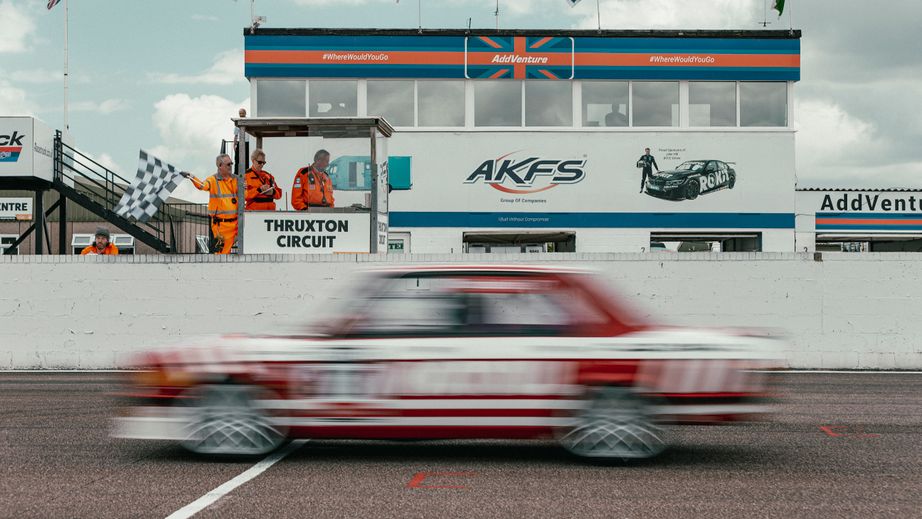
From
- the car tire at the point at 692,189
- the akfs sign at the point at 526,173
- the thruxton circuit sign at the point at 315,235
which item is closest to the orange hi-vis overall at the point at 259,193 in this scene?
the thruxton circuit sign at the point at 315,235

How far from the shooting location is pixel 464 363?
22.5ft

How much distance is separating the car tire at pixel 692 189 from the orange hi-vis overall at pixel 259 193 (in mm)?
13213

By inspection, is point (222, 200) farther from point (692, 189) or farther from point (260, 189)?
point (692, 189)

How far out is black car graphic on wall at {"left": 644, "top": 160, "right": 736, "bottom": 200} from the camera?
83.8 ft

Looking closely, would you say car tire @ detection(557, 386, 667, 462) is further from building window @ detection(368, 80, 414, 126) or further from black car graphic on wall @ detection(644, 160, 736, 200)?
building window @ detection(368, 80, 414, 126)

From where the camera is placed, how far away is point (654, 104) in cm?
2592

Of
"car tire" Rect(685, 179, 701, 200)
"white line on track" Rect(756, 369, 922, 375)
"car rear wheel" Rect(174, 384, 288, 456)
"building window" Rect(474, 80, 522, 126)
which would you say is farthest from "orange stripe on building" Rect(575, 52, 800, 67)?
"car rear wheel" Rect(174, 384, 288, 456)

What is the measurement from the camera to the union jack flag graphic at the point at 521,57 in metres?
25.7

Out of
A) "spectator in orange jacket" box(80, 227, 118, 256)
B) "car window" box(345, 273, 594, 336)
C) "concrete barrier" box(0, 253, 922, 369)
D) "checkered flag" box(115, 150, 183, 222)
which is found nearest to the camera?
"car window" box(345, 273, 594, 336)

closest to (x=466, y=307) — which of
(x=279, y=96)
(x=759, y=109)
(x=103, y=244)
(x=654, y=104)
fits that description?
(x=103, y=244)

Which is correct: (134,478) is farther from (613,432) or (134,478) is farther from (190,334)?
(190,334)

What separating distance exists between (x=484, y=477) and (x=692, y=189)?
2008 cm

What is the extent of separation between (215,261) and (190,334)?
1156mm

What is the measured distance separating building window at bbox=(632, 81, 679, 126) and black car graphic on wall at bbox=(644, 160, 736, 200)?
4.26 ft
